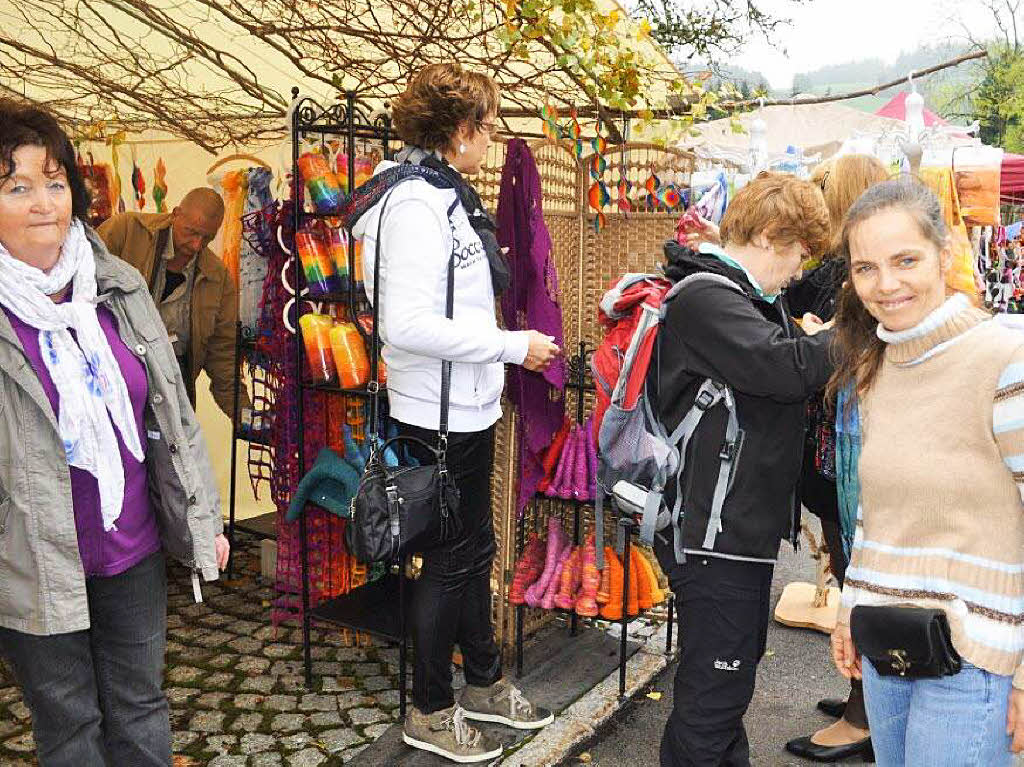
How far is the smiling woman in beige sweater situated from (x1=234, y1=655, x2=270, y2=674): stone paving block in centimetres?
263

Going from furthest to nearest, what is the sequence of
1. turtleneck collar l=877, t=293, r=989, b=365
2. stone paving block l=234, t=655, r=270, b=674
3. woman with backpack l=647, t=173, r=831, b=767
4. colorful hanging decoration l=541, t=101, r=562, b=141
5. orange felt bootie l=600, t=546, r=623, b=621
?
stone paving block l=234, t=655, r=270, b=674, orange felt bootie l=600, t=546, r=623, b=621, colorful hanging decoration l=541, t=101, r=562, b=141, woman with backpack l=647, t=173, r=831, b=767, turtleneck collar l=877, t=293, r=989, b=365

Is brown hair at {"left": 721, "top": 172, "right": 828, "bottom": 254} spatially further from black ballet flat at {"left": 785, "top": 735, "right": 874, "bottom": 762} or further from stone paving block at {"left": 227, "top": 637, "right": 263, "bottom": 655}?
stone paving block at {"left": 227, "top": 637, "right": 263, "bottom": 655}

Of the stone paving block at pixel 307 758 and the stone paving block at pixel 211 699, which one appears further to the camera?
the stone paving block at pixel 211 699

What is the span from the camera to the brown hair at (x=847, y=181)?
9.52 ft

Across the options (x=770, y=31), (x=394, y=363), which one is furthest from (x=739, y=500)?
(x=770, y=31)

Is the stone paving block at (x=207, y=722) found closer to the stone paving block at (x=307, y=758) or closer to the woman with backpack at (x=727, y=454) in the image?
the stone paving block at (x=307, y=758)

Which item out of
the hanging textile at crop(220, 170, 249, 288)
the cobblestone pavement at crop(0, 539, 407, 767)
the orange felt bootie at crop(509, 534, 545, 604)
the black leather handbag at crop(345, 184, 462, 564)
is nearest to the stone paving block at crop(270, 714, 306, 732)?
the cobblestone pavement at crop(0, 539, 407, 767)

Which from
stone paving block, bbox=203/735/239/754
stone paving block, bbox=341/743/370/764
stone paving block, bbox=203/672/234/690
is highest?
stone paving block, bbox=341/743/370/764

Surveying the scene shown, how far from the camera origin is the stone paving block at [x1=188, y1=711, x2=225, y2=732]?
10.9 feet

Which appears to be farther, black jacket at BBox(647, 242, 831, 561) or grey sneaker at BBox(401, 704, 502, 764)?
grey sneaker at BBox(401, 704, 502, 764)

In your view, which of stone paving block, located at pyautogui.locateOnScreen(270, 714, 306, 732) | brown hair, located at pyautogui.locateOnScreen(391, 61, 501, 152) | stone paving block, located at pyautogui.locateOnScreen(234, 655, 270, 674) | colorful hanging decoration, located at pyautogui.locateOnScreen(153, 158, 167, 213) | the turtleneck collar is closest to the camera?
the turtleneck collar

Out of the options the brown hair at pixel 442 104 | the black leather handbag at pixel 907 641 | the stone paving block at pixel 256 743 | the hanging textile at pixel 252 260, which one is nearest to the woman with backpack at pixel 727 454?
the black leather handbag at pixel 907 641

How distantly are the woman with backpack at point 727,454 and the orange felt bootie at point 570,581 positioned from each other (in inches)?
47.7

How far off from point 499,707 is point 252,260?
2.35 meters
